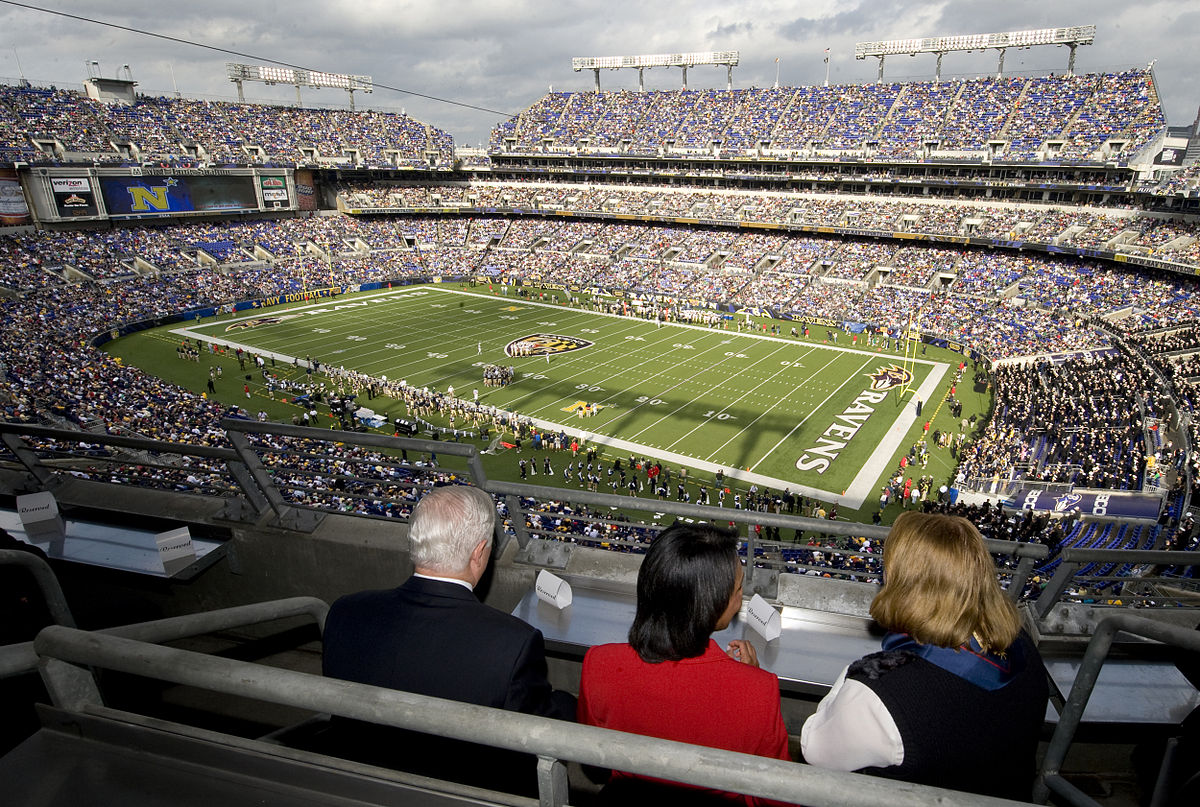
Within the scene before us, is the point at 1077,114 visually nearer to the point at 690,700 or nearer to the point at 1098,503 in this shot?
the point at 1098,503

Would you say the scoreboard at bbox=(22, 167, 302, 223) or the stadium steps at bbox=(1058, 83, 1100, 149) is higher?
the stadium steps at bbox=(1058, 83, 1100, 149)

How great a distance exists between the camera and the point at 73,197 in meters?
45.7

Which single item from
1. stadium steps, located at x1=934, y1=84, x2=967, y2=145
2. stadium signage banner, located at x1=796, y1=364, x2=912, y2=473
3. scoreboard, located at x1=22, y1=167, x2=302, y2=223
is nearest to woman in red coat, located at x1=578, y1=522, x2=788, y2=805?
stadium signage banner, located at x1=796, y1=364, x2=912, y2=473

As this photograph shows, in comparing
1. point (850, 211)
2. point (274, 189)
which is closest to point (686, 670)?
point (850, 211)

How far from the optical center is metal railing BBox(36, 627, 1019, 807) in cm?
107

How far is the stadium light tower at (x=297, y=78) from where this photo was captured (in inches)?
2788

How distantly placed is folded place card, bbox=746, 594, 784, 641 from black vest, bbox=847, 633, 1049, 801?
1476 millimetres

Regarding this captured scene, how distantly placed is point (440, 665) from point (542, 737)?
0.89 metres

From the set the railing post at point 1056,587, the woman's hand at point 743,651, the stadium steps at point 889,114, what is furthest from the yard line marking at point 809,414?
the stadium steps at point 889,114

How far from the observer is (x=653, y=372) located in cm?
3275

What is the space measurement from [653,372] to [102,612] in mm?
29620

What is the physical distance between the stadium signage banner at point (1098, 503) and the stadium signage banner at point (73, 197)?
58.2m

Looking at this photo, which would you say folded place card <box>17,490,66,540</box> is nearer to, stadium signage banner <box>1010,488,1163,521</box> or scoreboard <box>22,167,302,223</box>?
stadium signage banner <box>1010,488,1163,521</box>

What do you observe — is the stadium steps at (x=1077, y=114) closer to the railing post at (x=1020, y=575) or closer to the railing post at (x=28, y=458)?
the railing post at (x=1020, y=575)
